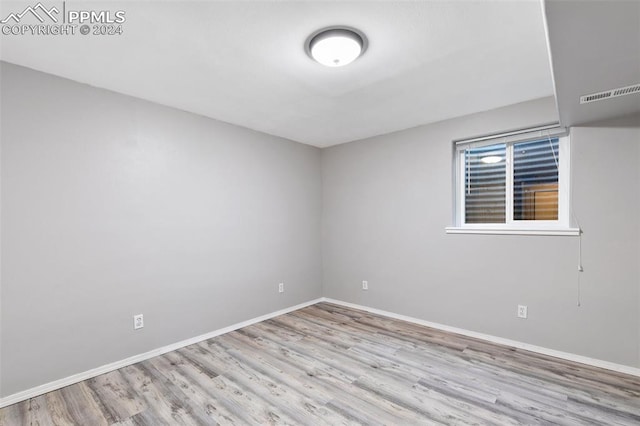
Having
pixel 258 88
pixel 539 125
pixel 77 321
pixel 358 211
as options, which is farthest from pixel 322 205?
pixel 77 321

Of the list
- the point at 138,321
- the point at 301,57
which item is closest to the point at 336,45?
the point at 301,57

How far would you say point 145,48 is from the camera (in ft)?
6.33

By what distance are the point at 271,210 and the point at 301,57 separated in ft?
7.05

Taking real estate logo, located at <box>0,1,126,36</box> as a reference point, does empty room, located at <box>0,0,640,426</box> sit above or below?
below

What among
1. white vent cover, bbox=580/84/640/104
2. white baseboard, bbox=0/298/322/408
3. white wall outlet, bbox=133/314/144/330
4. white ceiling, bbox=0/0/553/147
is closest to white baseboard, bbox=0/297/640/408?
white baseboard, bbox=0/298/322/408

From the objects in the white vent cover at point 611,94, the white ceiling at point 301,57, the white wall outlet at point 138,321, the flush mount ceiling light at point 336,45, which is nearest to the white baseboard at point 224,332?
the white wall outlet at point 138,321

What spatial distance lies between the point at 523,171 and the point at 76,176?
13.2ft

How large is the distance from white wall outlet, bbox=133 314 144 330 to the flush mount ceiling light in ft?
8.54

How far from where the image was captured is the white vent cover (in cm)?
187

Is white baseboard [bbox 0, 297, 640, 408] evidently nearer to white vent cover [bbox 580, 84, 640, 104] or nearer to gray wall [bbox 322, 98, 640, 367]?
Result: gray wall [bbox 322, 98, 640, 367]

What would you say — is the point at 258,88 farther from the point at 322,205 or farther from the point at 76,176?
the point at 322,205

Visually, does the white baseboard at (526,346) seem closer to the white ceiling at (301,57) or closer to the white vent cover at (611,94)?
the white vent cover at (611,94)

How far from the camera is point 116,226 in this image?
254 centimetres

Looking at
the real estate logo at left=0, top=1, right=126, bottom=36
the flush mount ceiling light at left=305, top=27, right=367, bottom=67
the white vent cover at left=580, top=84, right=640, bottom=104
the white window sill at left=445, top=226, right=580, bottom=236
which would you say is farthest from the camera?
the white window sill at left=445, top=226, right=580, bottom=236
